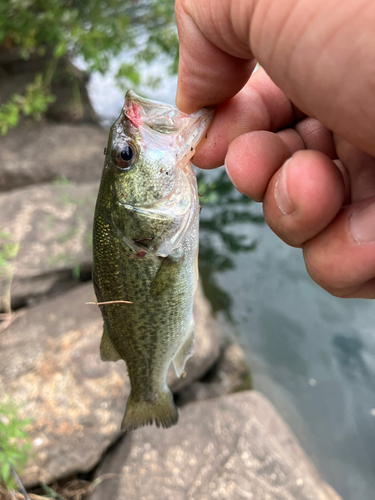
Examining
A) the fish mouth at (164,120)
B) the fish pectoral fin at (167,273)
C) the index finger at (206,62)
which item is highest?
the index finger at (206,62)

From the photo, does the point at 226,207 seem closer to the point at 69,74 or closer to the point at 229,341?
the point at 229,341

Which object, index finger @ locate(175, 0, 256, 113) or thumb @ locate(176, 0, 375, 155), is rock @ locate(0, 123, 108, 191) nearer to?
index finger @ locate(175, 0, 256, 113)

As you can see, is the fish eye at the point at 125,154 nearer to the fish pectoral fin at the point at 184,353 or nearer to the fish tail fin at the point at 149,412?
the fish pectoral fin at the point at 184,353

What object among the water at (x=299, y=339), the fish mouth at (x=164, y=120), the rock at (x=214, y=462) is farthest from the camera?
the water at (x=299, y=339)

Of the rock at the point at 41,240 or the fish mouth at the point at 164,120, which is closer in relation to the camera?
the fish mouth at the point at 164,120

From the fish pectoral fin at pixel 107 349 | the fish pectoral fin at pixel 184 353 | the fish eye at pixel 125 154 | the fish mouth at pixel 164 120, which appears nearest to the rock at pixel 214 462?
the fish pectoral fin at pixel 184 353

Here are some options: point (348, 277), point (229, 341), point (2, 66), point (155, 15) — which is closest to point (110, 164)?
point (348, 277)
